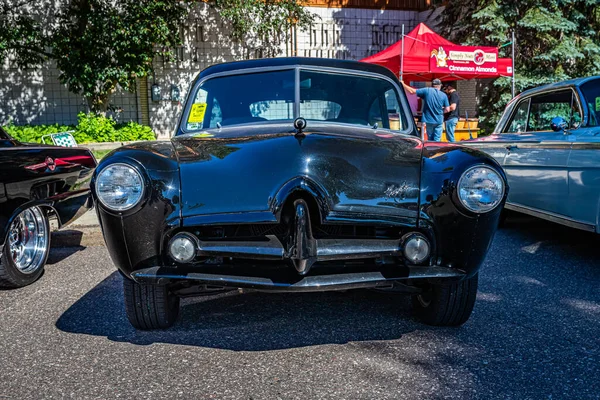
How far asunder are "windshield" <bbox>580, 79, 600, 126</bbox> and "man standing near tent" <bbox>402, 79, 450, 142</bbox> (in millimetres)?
5312

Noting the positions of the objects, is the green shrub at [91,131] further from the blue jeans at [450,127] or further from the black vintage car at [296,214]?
the black vintage car at [296,214]

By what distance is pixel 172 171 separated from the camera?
312cm

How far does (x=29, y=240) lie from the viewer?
4906 millimetres

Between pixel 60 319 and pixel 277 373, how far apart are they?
5.44ft

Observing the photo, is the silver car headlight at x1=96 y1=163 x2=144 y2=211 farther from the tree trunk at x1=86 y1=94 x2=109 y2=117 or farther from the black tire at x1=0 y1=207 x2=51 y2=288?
the tree trunk at x1=86 y1=94 x2=109 y2=117

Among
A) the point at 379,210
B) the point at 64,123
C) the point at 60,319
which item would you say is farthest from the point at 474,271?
the point at 64,123

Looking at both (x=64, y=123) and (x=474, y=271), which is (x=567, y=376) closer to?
(x=474, y=271)

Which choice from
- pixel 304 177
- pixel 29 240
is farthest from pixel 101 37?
pixel 304 177

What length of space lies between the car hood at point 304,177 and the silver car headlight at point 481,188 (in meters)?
0.24

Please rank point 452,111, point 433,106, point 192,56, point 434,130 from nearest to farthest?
point 433,106 → point 434,130 → point 452,111 → point 192,56

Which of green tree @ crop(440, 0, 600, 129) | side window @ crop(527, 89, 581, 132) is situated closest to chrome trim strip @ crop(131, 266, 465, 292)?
side window @ crop(527, 89, 581, 132)

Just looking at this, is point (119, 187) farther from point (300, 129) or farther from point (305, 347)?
point (305, 347)

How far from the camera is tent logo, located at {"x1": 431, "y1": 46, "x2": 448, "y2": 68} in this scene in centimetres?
1312

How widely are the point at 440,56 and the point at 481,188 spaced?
10739 mm
